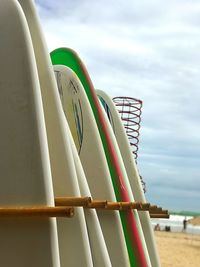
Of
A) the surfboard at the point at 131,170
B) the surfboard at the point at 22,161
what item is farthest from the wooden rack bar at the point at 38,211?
the surfboard at the point at 131,170

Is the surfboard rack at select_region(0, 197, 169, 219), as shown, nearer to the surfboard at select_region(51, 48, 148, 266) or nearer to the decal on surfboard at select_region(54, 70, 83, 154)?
the surfboard at select_region(51, 48, 148, 266)

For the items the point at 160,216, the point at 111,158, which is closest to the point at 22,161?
the point at 111,158

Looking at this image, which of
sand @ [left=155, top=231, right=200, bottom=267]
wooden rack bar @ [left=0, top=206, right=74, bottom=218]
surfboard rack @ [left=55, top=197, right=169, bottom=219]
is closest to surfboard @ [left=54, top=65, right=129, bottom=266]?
surfboard rack @ [left=55, top=197, right=169, bottom=219]

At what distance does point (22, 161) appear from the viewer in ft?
11.2

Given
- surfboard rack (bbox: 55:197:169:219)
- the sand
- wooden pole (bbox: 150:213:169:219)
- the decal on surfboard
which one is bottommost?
the sand

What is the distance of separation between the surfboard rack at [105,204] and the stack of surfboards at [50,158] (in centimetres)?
14

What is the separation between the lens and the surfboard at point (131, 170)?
6.52 metres

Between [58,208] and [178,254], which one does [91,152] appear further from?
[178,254]

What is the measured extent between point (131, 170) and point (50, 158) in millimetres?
2951

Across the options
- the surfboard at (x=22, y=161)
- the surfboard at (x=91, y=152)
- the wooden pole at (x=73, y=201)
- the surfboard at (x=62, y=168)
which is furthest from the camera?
the surfboard at (x=91, y=152)

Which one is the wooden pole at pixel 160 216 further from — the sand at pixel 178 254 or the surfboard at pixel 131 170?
the sand at pixel 178 254

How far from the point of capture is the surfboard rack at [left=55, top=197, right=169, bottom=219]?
373cm

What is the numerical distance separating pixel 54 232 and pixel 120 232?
6.45 ft

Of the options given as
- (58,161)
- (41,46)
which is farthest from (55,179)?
(41,46)
